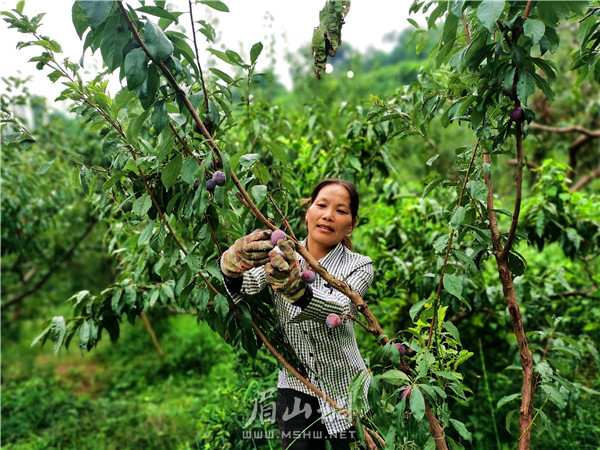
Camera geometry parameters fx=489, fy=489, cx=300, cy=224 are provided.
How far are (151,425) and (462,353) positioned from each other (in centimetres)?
269

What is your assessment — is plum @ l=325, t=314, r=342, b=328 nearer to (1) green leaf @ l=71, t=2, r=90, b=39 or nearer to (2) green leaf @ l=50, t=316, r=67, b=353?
(1) green leaf @ l=71, t=2, r=90, b=39

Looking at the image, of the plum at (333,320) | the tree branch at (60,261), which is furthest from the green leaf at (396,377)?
the tree branch at (60,261)

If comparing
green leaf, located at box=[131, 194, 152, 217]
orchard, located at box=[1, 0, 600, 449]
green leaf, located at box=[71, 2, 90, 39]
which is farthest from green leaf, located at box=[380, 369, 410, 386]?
green leaf, located at box=[71, 2, 90, 39]

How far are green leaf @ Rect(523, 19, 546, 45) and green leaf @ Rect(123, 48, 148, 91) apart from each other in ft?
2.53

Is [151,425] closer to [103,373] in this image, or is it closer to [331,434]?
[103,373]

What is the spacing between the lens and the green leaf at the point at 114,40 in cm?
98

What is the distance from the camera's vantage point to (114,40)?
3.24 ft

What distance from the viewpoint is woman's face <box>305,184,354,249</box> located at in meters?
1.62

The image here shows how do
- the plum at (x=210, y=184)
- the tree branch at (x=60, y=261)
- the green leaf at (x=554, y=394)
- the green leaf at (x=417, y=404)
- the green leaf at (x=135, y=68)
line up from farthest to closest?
1. the tree branch at (x=60, y=261)
2. the green leaf at (x=554, y=394)
3. the plum at (x=210, y=184)
4. the green leaf at (x=417, y=404)
5. the green leaf at (x=135, y=68)

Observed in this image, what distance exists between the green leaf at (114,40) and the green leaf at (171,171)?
25 cm

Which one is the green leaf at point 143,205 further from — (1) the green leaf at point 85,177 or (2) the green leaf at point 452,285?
(2) the green leaf at point 452,285

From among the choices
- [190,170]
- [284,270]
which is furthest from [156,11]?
[284,270]

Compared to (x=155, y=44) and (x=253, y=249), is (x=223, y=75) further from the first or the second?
(x=253, y=249)

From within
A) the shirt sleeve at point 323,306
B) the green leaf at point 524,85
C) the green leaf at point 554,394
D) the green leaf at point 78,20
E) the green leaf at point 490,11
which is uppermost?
the green leaf at point 78,20
